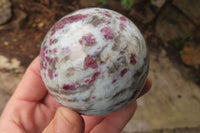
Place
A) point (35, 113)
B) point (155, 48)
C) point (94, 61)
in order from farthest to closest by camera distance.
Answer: point (155, 48) → point (35, 113) → point (94, 61)

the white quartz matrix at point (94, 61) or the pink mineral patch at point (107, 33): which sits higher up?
the pink mineral patch at point (107, 33)

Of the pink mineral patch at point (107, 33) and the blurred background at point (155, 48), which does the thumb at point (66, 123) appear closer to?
the pink mineral patch at point (107, 33)

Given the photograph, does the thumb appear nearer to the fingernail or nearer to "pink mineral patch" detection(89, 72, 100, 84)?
the fingernail

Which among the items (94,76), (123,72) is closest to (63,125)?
(94,76)

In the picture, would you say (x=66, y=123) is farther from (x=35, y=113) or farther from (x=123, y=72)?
(x=35, y=113)

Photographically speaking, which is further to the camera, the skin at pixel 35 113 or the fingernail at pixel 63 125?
the skin at pixel 35 113

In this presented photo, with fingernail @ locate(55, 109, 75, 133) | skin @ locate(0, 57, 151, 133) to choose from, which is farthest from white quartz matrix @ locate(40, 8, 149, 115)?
skin @ locate(0, 57, 151, 133)

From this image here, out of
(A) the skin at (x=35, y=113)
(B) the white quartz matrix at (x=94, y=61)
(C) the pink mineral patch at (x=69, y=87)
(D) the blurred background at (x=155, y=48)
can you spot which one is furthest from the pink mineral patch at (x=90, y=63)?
(D) the blurred background at (x=155, y=48)

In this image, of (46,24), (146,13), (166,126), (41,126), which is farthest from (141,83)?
(46,24)
